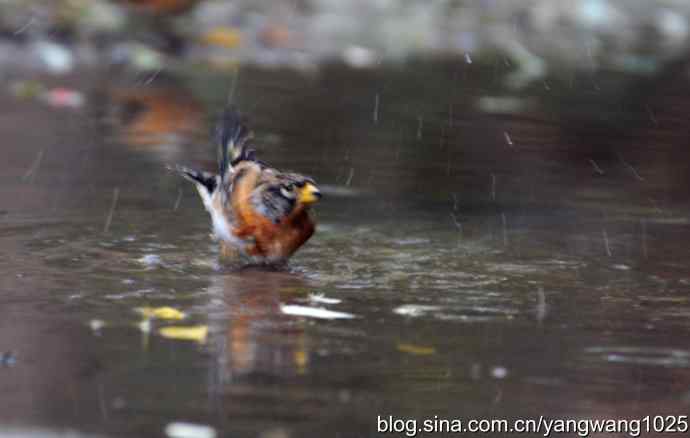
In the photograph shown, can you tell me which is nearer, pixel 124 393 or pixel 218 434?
pixel 218 434

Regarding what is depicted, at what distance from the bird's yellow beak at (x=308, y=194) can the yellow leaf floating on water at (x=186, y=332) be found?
152 cm

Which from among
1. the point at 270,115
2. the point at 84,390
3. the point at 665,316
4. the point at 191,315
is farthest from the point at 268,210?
the point at 270,115

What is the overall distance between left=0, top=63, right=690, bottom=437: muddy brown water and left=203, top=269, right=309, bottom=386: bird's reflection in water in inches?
0.6

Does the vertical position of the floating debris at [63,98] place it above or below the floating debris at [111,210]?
above

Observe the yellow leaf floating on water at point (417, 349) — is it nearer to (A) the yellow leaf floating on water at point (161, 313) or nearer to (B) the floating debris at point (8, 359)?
(A) the yellow leaf floating on water at point (161, 313)

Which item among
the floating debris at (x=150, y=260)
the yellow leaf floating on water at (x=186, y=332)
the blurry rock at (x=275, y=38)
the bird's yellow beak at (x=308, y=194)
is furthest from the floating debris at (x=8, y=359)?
the blurry rock at (x=275, y=38)

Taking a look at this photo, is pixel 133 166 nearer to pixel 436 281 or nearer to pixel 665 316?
pixel 436 281

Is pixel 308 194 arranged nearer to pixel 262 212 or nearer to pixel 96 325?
pixel 262 212

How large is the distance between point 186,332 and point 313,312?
0.70 meters

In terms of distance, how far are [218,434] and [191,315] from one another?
1644mm

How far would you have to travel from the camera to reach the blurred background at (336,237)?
531 cm

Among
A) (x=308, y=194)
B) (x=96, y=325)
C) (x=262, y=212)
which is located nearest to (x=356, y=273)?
(x=308, y=194)

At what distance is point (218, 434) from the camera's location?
15.7ft

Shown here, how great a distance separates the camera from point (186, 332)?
19.9 feet
